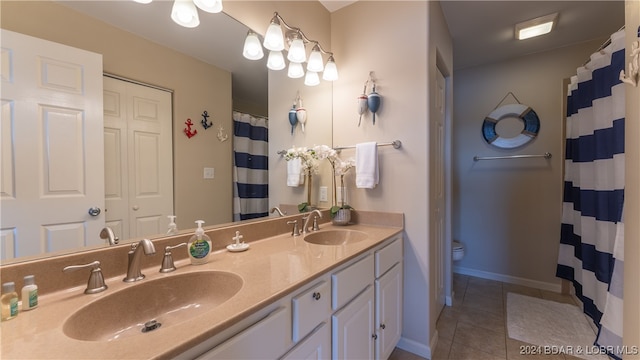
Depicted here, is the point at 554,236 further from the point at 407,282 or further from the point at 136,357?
the point at 136,357

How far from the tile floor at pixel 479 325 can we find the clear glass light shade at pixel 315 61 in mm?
2059

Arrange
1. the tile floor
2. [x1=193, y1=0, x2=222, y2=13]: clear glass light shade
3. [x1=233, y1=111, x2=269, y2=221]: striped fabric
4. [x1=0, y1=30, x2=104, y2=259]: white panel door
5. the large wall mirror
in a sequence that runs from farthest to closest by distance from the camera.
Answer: the tile floor → [x1=233, y1=111, x2=269, y2=221]: striped fabric → [x1=193, y1=0, x2=222, y2=13]: clear glass light shade → the large wall mirror → [x1=0, y1=30, x2=104, y2=259]: white panel door

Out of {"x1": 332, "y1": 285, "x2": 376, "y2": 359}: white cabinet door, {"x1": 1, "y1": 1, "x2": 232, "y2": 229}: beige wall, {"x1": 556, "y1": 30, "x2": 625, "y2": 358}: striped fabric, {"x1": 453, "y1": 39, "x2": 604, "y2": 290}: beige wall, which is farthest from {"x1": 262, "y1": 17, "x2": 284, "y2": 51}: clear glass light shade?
{"x1": 453, "y1": 39, "x2": 604, "y2": 290}: beige wall

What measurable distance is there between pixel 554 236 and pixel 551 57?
1822mm

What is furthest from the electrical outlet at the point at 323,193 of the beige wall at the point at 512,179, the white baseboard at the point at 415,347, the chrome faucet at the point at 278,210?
the beige wall at the point at 512,179

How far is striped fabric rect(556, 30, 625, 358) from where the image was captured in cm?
143

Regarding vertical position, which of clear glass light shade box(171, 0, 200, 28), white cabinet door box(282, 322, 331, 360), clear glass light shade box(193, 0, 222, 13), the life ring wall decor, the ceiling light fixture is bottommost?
white cabinet door box(282, 322, 331, 360)

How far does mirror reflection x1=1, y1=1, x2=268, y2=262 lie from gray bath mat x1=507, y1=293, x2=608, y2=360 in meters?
2.30

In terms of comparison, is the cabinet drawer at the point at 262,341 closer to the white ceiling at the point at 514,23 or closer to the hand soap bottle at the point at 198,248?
the hand soap bottle at the point at 198,248

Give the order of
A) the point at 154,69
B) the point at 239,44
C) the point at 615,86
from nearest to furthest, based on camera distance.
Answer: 1. the point at 154,69
2. the point at 239,44
3. the point at 615,86

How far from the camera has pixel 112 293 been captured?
756mm

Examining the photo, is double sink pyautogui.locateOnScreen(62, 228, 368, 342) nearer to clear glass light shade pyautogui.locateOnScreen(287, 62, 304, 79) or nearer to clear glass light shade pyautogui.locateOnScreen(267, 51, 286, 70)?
clear glass light shade pyautogui.locateOnScreen(267, 51, 286, 70)

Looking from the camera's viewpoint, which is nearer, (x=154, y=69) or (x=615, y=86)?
(x=154, y=69)

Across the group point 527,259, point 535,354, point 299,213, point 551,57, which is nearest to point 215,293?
point 299,213
